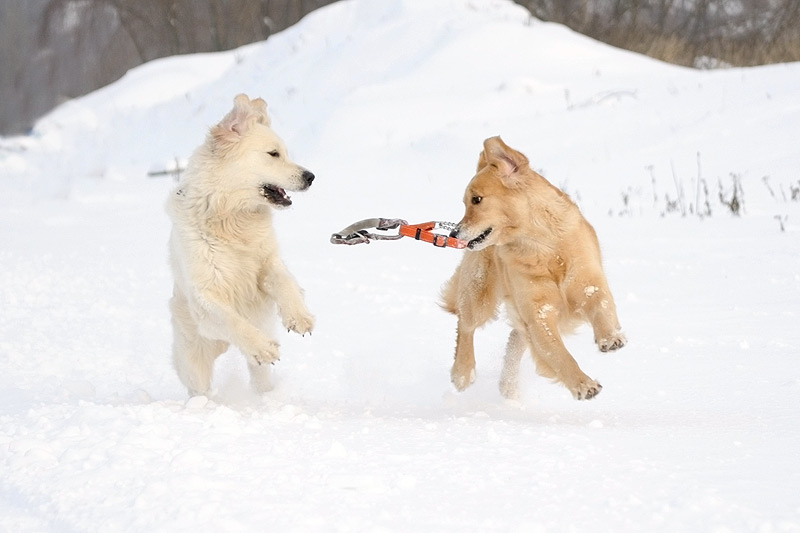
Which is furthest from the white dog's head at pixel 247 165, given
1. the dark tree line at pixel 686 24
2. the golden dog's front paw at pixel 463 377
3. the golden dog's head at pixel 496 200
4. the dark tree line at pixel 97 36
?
the dark tree line at pixel 97 36

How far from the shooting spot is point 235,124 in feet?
16.7

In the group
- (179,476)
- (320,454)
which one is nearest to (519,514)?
(320,454)

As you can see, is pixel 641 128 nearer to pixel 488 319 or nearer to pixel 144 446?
pixel 488 319

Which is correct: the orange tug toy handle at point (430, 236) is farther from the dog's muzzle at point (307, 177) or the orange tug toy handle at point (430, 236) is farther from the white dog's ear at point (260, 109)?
the white dog's ear at point (260, 109)

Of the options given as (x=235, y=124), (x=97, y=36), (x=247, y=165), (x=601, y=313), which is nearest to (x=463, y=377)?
(x=601, y=313)

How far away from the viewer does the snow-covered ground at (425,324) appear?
2.95 meters

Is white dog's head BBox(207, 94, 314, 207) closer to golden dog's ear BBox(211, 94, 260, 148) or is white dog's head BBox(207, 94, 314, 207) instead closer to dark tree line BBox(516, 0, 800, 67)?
golden dog's ear BBox(211, 94, 260, 148)

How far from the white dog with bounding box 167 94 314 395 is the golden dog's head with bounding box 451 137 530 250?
3.03ft

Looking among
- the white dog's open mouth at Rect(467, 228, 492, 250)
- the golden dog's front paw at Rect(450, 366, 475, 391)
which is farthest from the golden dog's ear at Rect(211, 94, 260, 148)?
the golden dog's front paw at Rect(450, 366, 475, 391)

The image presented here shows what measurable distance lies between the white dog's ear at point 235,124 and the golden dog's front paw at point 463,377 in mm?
1759

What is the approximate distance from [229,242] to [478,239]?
1.31 m

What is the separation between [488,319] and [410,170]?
7.34 meters

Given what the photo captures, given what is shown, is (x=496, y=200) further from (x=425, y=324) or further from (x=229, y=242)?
(x=425, y=324)

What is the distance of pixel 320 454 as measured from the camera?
3.38 m
